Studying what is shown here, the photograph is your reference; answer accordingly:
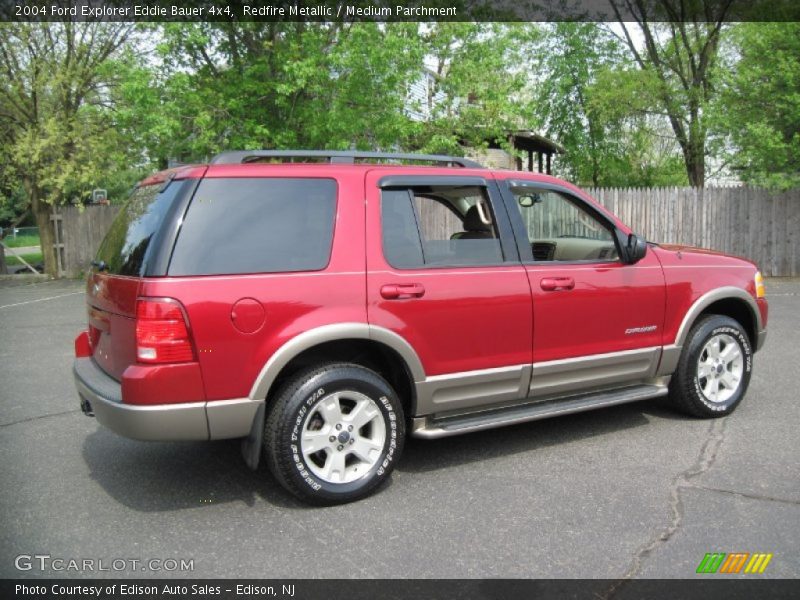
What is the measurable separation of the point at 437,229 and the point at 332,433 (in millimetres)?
1612

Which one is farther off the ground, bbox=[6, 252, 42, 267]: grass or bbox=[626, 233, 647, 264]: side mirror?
bbox=[626, 233, 647, 264]: side mirror

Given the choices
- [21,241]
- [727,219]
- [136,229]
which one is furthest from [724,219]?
[21,241]

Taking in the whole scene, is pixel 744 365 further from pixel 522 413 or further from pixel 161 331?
pixel 161 331

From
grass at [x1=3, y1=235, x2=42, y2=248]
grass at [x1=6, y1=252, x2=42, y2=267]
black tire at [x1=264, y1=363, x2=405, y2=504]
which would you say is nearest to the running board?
black tire at [x1=264, y1=363, x2=405, y2=504]

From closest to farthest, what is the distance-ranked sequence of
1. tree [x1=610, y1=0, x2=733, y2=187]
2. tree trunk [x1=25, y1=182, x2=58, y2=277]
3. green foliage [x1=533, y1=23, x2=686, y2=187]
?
tree trunk [x1=25, y1=182, x2=58, y2=277] → tree [x1=610, y1=0, x2=733, y2=187] → green foliage [x1=533, y1=23, x2=686, y2=187]

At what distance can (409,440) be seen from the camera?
523 cm

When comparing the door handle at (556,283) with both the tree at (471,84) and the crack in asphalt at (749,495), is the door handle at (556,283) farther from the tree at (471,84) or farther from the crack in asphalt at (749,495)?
the tree at (471,84)

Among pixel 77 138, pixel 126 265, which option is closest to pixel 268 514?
pixel 126 265

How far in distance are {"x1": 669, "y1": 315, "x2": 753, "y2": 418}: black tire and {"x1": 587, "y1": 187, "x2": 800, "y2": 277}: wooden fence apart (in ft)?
38.8

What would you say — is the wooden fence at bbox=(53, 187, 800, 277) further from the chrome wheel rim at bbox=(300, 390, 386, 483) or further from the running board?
the chrome wheel rim at bbox=(300, 390, 386, 483)

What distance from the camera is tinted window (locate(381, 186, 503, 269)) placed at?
4.27m

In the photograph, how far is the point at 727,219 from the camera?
17.0 meters

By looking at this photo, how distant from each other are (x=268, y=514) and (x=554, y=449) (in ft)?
6.60

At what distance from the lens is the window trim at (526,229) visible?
15.4 ft
